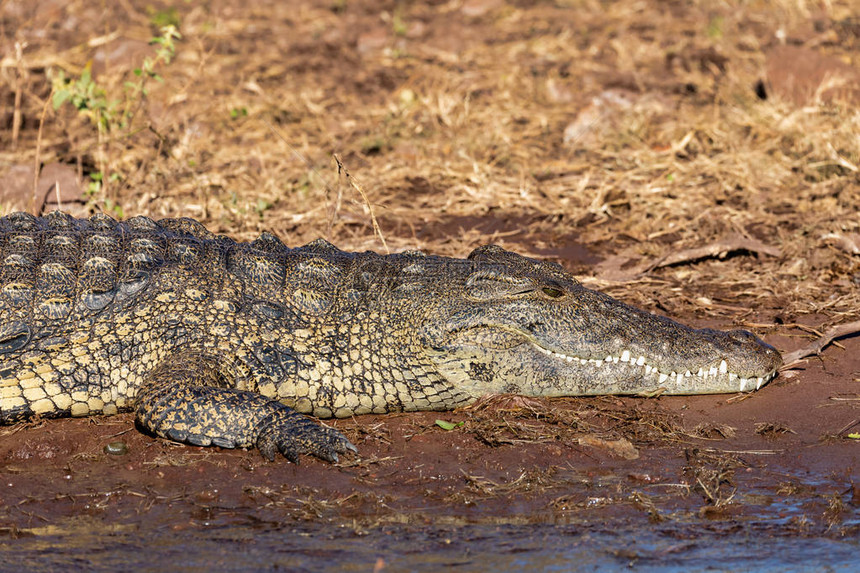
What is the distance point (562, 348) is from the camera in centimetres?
468

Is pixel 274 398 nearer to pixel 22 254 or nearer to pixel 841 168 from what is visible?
pixel 22 254

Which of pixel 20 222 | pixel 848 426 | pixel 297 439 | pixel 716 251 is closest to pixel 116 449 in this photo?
pixel 297 439

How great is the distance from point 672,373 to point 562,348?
21.4 inches

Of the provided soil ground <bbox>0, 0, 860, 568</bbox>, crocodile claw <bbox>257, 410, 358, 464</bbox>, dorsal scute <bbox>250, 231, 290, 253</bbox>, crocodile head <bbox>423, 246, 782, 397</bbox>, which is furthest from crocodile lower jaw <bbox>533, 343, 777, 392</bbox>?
dorsal scute <bbox>250, 231, 290, 253</bbox>

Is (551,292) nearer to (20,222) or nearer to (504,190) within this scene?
(20,222)

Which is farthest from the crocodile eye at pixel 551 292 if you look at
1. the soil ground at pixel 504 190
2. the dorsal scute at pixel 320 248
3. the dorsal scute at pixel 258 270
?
the dorsal scute at pixel 258 270

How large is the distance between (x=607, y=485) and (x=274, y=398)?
1547mm

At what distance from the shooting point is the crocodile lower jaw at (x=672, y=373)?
4719mm

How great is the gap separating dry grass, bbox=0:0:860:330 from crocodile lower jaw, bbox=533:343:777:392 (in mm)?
1093

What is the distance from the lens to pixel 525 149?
337 inches

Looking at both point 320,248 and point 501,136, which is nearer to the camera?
point 320,248

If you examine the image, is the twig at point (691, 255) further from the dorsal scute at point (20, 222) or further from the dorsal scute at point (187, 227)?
the dorsal scute at point (20, 222)

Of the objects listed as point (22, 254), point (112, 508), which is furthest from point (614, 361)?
point (22, 254)

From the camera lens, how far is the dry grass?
7.00 metres
